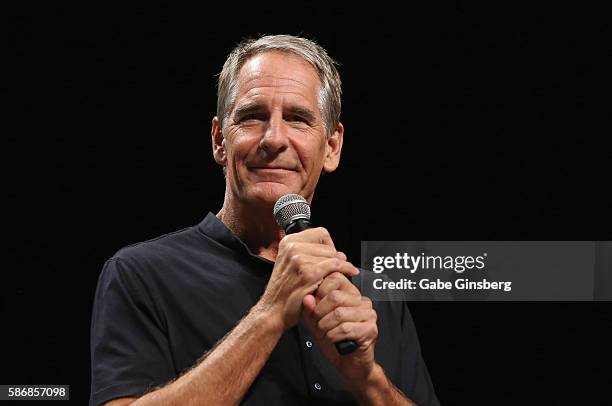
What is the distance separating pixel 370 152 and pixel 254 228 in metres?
1.22

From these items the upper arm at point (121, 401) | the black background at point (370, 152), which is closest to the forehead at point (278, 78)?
the upper arm at point (121, 401)

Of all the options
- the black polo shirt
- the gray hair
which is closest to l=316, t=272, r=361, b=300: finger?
the black polo shirt

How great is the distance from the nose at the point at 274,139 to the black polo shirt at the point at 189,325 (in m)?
0.20

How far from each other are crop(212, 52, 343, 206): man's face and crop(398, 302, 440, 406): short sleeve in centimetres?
40

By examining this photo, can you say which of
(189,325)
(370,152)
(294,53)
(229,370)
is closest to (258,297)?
(189,325)

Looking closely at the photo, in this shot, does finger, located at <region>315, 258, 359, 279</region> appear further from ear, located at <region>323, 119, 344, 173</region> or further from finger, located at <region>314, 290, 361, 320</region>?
ear, located at <region>323, 119, 344, 173</region>

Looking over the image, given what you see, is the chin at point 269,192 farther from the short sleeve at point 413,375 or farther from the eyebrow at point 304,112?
the short sleeve at point 413,375

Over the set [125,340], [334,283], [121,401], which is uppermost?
[334,283]

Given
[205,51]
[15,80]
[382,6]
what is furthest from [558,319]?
[15,80]

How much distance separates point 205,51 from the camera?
253 cm

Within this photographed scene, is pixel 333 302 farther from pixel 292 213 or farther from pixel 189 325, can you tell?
pixel 189 325

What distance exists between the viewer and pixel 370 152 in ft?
8.65

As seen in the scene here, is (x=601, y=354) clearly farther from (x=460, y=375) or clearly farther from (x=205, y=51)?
(x=205, y=51)

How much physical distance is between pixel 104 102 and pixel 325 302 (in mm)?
1574
